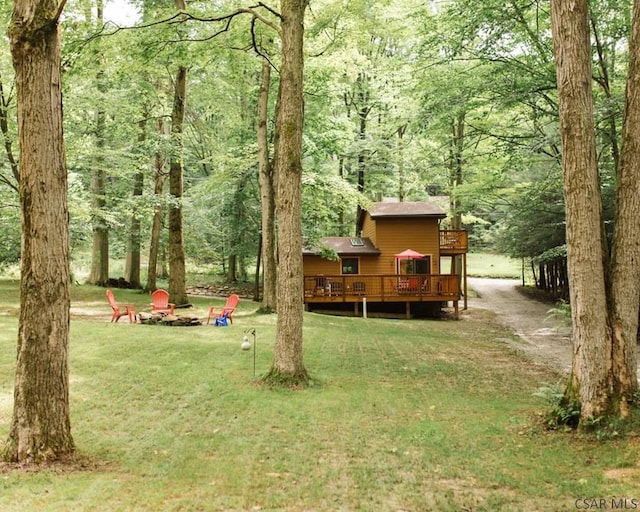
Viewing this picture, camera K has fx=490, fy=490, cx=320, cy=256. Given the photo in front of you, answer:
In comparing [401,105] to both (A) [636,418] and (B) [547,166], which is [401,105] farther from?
(A) [636,418]

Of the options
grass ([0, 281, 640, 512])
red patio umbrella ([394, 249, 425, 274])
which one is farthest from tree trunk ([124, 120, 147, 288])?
grass ([0, 281, 640, 512])

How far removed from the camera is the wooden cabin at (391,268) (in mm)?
19594

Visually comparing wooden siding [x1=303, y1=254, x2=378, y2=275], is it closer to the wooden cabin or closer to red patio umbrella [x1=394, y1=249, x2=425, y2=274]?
the wooden cabin

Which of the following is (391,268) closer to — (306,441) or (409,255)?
(409,255)

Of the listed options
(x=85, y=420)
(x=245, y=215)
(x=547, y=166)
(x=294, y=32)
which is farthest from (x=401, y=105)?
(x=85, y=420)

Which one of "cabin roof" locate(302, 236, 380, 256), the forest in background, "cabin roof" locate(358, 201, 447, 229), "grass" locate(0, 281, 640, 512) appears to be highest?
the forest in background

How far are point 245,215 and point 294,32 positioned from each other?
1622 centimetres

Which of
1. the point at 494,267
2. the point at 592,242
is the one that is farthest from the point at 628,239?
the point at 494,267

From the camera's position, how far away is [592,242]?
16.3 ft

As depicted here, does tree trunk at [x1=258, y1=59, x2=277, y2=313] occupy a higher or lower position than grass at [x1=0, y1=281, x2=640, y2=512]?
higher

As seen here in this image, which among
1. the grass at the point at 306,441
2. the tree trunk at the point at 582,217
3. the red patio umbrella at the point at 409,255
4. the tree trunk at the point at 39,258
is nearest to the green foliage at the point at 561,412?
the tree trunk at the point at 582,217

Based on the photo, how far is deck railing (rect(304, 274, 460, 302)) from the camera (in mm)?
19406

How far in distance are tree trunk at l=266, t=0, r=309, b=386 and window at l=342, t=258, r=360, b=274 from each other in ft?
50.7

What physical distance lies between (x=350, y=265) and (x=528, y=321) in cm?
791
